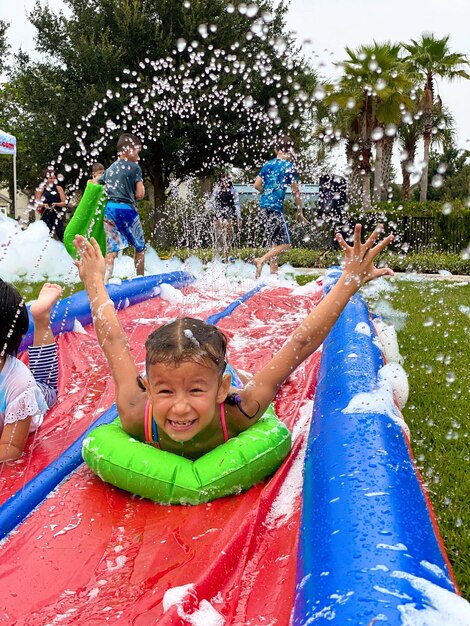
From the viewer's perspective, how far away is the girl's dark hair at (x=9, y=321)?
8.09ft

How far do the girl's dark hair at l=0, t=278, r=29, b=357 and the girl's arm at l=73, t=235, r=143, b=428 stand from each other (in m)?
0.29

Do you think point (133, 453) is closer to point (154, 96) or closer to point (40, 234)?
point (40, 234)

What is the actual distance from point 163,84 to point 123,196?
10607mm

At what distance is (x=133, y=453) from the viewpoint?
210cm

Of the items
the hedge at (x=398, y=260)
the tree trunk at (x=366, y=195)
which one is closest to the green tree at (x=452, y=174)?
the tree trunk at (x=366, y=195)

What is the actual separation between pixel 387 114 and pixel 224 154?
14.6 feet

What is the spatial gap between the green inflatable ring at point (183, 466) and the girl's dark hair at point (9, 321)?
22.2 inches

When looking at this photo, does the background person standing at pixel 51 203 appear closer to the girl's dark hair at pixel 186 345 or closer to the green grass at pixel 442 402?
the green grass at pixel 442 402

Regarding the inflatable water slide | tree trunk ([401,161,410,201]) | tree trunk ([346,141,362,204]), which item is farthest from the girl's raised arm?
tree trunk ([401,161,410,201])

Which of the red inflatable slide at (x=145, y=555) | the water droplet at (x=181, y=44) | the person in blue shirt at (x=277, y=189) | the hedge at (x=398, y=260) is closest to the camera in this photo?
the red inflatable slide at (x=145, y=555)

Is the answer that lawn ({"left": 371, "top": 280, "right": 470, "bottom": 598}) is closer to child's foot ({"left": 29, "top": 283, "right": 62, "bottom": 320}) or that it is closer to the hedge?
child's foot ({"left": 29, "top": 283, "right": 62, "bottom": 320})

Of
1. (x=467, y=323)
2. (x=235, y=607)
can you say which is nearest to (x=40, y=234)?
(x=467, y=323)

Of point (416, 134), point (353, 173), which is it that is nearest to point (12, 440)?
point (353, 173)

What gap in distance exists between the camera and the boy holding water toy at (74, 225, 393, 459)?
6.39 ft
